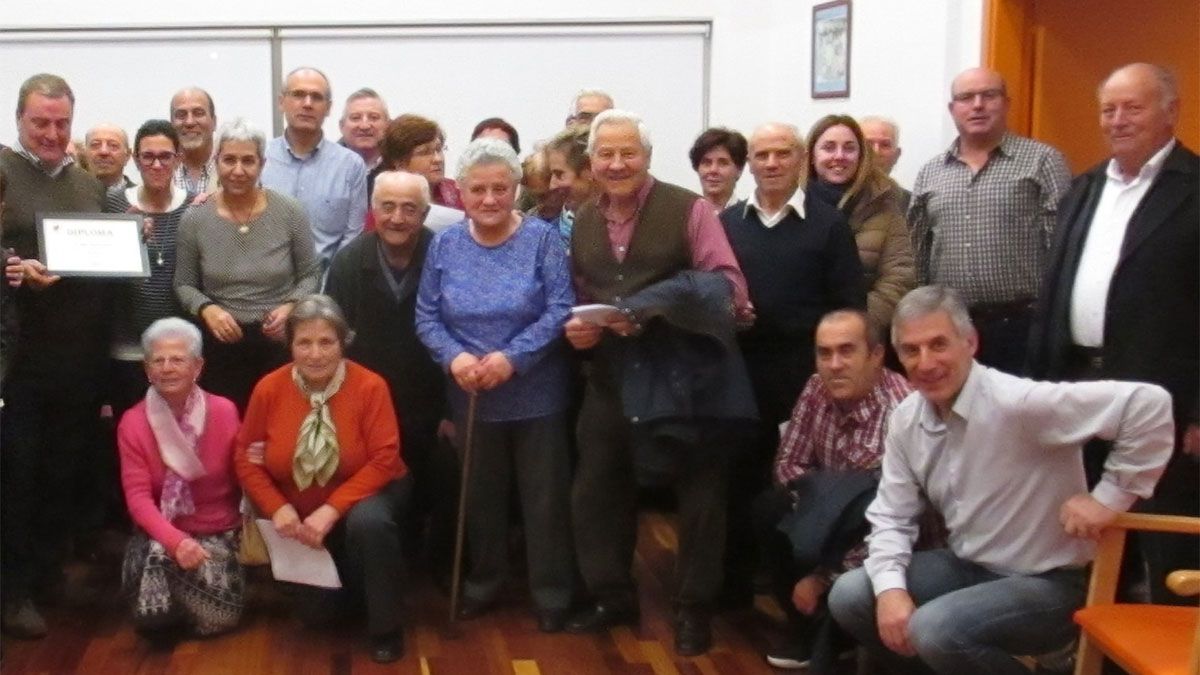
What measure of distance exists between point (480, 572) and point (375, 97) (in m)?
1.82

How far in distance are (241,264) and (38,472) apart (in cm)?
78

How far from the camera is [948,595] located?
2852 millimetres

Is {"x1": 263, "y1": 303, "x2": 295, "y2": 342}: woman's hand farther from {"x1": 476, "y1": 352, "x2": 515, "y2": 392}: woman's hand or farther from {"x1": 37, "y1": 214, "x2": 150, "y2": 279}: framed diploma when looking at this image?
{"x1": 476, "y1": 352, "x2": 515, "y2": 392}: woman's hand

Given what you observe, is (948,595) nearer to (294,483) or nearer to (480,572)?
(480,572)

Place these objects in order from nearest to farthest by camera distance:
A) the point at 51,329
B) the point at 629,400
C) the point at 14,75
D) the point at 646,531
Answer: the point at 629,400 < the point at 51,329 < the point at 646,531 < the point at 14,75

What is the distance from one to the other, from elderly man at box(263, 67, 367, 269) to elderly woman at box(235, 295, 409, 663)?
2.30 ft

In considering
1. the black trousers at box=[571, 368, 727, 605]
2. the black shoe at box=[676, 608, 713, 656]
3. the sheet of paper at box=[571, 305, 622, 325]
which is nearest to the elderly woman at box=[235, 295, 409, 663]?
the black trousers at box=[571, 368, 727, 605]

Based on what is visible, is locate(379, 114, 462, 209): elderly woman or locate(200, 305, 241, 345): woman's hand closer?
locate(200, 305, 241, 345): woman's hand

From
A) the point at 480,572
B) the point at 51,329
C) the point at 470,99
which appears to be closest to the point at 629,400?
the point at 480,572

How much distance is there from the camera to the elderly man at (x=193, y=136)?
4.52 metres

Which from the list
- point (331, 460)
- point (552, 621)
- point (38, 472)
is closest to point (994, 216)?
point (552, 621)

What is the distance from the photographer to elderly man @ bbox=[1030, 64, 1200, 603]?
3.06 m

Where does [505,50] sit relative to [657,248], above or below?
above

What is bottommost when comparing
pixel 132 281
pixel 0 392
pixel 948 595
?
pixel 948 595
